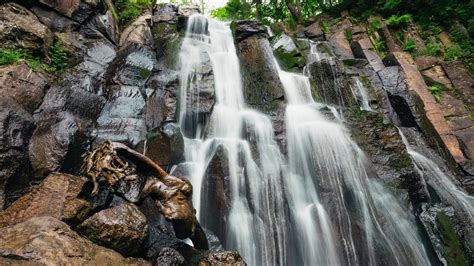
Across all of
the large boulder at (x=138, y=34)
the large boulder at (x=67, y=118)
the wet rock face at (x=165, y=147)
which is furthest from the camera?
the large boulder at (x=138, y=34)

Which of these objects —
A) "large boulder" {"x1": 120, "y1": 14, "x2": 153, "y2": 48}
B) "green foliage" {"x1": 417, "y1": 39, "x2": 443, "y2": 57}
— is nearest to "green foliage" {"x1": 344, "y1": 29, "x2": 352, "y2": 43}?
"green foliage" {"x1": 417, "y1": 39, "x2": 443, "y2": 57}

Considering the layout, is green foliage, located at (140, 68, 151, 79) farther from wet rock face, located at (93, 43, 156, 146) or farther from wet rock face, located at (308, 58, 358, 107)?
wet rock face, located at (308, 58, 358, 107)

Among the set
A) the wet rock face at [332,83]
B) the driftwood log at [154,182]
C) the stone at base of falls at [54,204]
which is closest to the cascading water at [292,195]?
the driftwood log at [154,182]

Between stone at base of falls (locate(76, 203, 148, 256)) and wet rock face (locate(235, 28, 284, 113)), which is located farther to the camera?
wet rock face (locate(235, 28, 284, 113))

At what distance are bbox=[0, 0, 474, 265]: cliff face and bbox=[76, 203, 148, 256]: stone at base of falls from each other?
0.05 feet

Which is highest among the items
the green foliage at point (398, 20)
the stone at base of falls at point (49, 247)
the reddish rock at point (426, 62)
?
the green foliage at point (398, 20)

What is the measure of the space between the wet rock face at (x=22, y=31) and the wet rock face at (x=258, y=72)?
6.12 metres

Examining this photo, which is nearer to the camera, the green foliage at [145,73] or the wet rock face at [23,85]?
the wet rock face at [23,85]

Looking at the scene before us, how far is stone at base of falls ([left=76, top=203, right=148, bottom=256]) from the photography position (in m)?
4.01

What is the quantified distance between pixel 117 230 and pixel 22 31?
656cm

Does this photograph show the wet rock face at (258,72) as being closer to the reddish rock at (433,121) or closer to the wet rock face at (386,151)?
the wet rock face at (386,151)

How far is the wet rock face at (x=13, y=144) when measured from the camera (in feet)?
16.4

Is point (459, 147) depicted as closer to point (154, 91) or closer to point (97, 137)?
point (154, 91)

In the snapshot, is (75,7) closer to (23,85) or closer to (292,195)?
(23,85)
